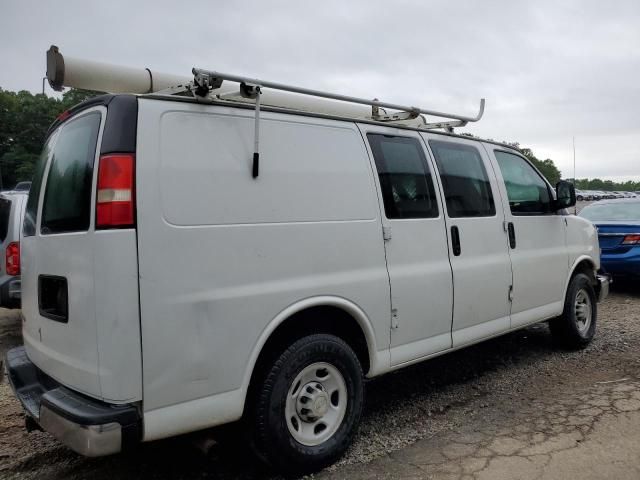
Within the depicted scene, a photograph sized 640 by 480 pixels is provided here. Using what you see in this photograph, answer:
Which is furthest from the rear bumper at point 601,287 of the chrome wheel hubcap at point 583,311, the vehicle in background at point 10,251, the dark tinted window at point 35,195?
the vehicle in background at point 10,251

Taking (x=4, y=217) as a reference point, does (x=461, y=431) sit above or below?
below

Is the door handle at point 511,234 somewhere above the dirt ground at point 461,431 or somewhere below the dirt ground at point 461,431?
above

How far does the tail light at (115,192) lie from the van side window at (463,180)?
2333mm

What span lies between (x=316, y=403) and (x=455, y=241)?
5.33 ft

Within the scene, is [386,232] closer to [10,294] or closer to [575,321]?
[575,321]

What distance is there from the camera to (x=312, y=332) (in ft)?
10.3

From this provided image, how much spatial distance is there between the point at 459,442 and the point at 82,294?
245cm

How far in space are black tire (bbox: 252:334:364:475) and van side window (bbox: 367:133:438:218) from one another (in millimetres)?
987

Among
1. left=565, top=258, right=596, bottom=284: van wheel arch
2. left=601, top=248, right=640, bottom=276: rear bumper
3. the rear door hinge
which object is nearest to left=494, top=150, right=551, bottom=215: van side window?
left=565, top=258, right=596, bottom=284: van wheel arch

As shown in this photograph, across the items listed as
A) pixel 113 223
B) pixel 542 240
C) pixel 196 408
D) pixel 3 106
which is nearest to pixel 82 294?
pixel 113 223

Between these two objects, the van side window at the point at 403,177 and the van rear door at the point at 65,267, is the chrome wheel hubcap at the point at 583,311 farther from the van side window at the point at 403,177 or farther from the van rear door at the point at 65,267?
the van rear door at the point at 65,267

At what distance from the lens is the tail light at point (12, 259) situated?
560cm

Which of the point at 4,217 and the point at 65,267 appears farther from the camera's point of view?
the point at 4,217

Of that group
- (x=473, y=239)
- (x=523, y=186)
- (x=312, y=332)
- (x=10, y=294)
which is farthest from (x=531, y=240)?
(x=10, y=294)
